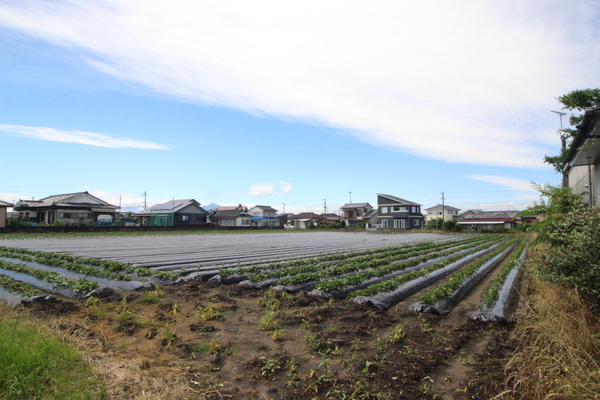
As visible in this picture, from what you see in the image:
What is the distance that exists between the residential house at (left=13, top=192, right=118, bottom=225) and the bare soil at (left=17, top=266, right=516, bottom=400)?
39.8 m

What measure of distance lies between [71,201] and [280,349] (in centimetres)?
4648

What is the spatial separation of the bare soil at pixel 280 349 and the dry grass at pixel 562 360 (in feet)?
0.80

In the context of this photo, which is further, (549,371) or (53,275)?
(53,275)

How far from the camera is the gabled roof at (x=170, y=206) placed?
51.5 m

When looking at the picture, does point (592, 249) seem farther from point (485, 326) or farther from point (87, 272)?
point (87, 272)

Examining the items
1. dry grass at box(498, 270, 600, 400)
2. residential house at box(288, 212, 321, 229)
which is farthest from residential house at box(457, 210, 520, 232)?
dry grass at box(498, 270, 600, 400)

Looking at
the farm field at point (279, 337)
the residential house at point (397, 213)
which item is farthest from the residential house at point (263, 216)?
the farm field at point (279, 337)

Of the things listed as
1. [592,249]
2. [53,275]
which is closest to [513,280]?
[592,249]

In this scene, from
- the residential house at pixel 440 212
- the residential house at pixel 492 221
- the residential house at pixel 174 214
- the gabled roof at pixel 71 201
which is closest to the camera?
the gabled roof at pixel 71 201

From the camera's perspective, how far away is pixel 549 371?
3.14 meters

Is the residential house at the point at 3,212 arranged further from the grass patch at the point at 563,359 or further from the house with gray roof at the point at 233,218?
the grass patch at the point at 563,359

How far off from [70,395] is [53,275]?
6354 mm

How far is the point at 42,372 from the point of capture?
310 centimetres

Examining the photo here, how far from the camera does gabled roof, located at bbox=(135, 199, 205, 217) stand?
5153cm
